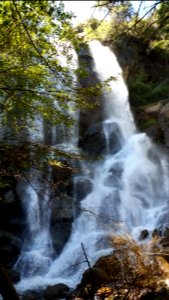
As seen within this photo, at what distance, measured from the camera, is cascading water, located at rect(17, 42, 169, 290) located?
13.1 metres

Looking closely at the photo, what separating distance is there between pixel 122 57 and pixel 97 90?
19450mm

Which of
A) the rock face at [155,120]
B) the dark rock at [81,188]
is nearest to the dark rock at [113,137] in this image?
the rock face at [155,120]

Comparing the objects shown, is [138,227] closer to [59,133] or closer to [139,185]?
[139,185]

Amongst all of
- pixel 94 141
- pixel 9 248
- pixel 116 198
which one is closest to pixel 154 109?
pixel 94 141

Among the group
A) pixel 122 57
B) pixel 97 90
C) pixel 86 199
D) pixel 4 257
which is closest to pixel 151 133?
pixel 86 199

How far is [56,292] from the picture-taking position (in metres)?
10.7

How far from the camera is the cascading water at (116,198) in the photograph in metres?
13.1

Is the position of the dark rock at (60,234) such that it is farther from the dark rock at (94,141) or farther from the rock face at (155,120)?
the rock face at (155,120)

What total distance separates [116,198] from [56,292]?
635 centimetres

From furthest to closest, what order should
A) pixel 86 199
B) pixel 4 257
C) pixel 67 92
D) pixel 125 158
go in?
pixel 125 158
pixel 86 199
pixel 4 257
pixel 67 92

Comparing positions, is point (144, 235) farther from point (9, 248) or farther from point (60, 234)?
point (9, 248)

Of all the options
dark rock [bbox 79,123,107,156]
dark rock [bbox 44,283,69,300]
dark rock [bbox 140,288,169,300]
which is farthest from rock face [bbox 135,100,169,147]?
dark rock [bbox 140,288,169,300]

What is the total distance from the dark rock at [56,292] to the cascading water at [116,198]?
1.04m

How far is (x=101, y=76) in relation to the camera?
25.3 metres
